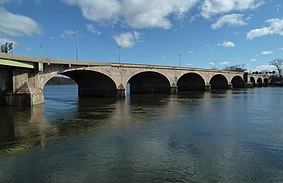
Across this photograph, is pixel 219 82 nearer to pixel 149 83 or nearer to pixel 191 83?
pixel 191 83

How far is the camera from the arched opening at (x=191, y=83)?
6988 centimetres

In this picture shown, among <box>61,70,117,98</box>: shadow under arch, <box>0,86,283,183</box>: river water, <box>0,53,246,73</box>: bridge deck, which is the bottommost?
<box>0,86,283,183</box>: river water

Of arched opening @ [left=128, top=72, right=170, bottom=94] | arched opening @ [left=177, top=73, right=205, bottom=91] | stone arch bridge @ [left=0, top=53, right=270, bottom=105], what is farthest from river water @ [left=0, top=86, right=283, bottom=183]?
arched opening @ [left=177, top=73, right=205, bottom=91]

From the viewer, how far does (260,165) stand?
29.2ft

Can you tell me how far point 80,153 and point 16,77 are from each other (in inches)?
902

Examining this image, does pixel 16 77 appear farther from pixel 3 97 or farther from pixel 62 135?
pixel 62 135

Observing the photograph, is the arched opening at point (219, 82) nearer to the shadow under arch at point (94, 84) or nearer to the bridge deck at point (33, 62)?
the bridge deck at point (33, 62)

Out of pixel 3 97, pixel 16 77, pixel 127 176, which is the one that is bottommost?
pixel 127 176

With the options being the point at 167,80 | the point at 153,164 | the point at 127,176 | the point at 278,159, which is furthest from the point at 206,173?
the point at 167,80

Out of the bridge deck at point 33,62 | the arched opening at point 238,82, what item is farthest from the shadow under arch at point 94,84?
the arched opening at point 238,82

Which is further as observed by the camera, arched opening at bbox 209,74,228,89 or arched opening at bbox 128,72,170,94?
arched opening at bbox 209,74,228,89

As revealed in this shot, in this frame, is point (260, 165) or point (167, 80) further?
point (167, 80)

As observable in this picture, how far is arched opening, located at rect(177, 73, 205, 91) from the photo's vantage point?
6988 centimetres

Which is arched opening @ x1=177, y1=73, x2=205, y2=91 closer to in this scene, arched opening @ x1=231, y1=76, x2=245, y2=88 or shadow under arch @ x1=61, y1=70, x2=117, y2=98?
shadow under arch @ x1=61, y1=70, x2=117, y2=98
